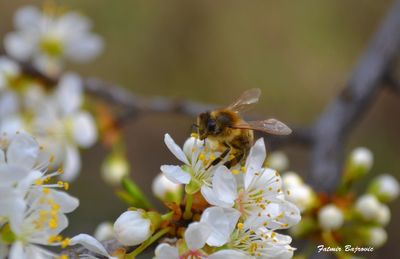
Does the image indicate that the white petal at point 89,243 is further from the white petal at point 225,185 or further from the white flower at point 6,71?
the white flower at point 6,71

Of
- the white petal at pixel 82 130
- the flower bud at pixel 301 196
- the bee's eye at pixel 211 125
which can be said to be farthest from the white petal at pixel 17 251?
the white petal at pixel 82 130

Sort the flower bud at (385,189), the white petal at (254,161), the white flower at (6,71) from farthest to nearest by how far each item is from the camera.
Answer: the white flower at (6,71) < the flower bud at (385,189) < the white petal at (254,161)

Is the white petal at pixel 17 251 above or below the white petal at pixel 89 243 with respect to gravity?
below

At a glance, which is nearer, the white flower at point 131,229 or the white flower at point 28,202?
the white flower at point 28,202

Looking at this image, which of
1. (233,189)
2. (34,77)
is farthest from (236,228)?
(34,77)

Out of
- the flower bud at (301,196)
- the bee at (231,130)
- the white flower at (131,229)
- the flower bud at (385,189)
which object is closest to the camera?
the white flower at (131,229)

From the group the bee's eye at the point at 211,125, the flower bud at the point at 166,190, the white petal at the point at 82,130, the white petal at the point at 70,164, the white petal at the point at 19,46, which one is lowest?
the flower bud at the point at 166,190

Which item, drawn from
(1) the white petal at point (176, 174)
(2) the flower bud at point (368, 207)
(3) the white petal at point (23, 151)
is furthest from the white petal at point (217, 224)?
(2) the flower bud at point (368, 207)

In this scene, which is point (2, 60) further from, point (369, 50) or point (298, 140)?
point (369, 50)
